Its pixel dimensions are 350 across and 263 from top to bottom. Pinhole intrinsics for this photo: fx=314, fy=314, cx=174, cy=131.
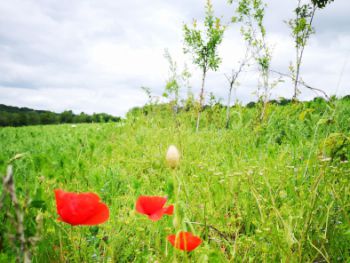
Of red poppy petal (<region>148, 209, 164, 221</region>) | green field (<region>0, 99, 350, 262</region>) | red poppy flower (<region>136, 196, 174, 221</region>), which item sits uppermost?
red poppy flower (<region>136, 196, 174, 221</region>)

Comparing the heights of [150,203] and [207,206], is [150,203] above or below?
above

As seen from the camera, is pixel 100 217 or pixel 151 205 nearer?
pixel 100 217

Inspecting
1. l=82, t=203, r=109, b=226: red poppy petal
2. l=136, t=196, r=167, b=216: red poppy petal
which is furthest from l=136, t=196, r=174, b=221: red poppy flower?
l=82, t=203, r=109, b=226: red poppy petal

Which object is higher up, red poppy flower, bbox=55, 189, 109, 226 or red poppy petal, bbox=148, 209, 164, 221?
red poppy flower, bbox=55, 189, 109, 226

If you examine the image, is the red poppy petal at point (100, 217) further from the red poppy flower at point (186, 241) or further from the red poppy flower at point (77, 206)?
the red poppy flower at point (186, 241)

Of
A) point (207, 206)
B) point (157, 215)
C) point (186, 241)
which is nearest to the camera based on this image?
point (186, 241)

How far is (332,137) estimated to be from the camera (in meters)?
1.41

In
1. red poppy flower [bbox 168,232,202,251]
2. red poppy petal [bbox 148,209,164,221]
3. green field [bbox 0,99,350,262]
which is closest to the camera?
red poppy flower [bbox 168,232,202,251]

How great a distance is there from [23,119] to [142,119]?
127 feet

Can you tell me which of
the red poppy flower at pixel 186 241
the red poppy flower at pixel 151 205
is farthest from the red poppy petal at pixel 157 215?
the red poppy flower at pixel 186 241

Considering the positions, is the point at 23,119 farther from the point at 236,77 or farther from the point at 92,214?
the point at 92,214

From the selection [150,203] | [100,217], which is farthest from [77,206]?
[150,203]

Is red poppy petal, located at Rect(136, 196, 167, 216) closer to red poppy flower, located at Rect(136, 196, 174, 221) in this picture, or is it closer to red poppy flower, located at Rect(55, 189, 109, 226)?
red poppy flower, located at Rect(136, 196, 174, 221)

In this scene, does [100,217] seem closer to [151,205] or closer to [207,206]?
[151,205]
